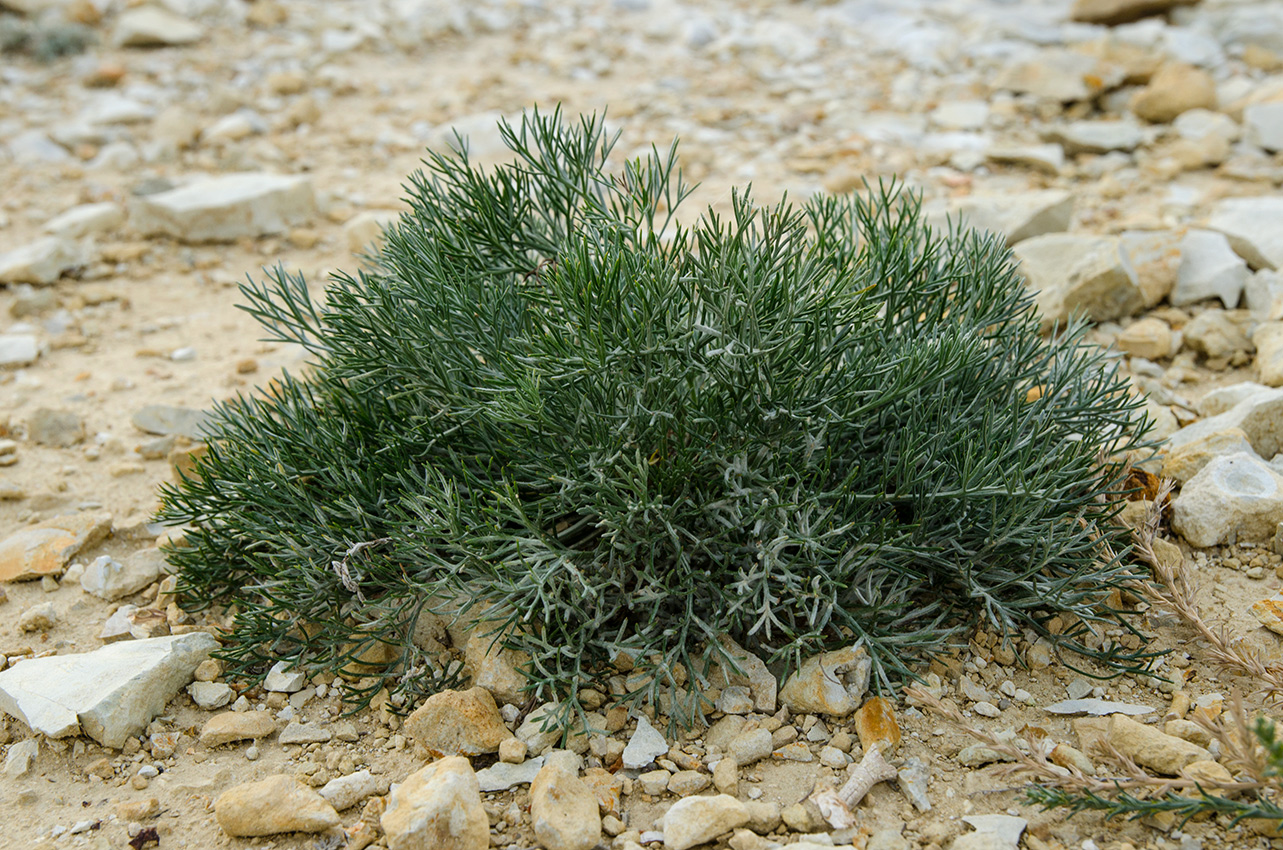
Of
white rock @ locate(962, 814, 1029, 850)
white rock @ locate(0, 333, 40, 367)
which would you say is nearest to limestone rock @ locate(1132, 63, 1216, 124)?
white rock @ locate(962, 814, 1029, 850)

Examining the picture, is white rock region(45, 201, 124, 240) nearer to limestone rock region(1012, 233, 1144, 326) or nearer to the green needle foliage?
the green needle foliage

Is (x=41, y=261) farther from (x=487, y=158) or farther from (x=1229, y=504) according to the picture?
(x=1229, y=504)

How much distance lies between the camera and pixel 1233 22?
26.7 ft

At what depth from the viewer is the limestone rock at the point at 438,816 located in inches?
86.5

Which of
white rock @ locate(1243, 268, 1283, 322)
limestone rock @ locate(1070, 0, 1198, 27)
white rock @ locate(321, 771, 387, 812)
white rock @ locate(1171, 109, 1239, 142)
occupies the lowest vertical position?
white rock @ locate(321, 771, 387, 812)

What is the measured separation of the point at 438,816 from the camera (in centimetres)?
221

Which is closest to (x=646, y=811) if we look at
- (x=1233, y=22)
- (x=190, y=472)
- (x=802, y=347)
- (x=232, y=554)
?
(x=802, y=347)

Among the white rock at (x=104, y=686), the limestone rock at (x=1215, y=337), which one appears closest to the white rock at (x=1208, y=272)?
the limestone rock at (x=1215, y=337)

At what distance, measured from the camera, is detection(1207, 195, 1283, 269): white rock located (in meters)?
4.57

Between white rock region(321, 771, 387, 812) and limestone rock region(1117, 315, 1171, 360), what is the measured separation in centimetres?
338

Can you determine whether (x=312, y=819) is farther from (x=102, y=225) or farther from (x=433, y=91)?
(x=433, y=91)

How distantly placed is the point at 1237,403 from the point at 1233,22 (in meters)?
6.11

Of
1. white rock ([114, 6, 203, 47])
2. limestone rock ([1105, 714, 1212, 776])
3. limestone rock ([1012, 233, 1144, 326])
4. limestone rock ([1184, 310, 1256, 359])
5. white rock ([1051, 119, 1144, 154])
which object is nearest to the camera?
limestone rock ([1105, 714, 1212, 776])

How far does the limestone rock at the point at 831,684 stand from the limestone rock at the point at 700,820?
1.31 ft
